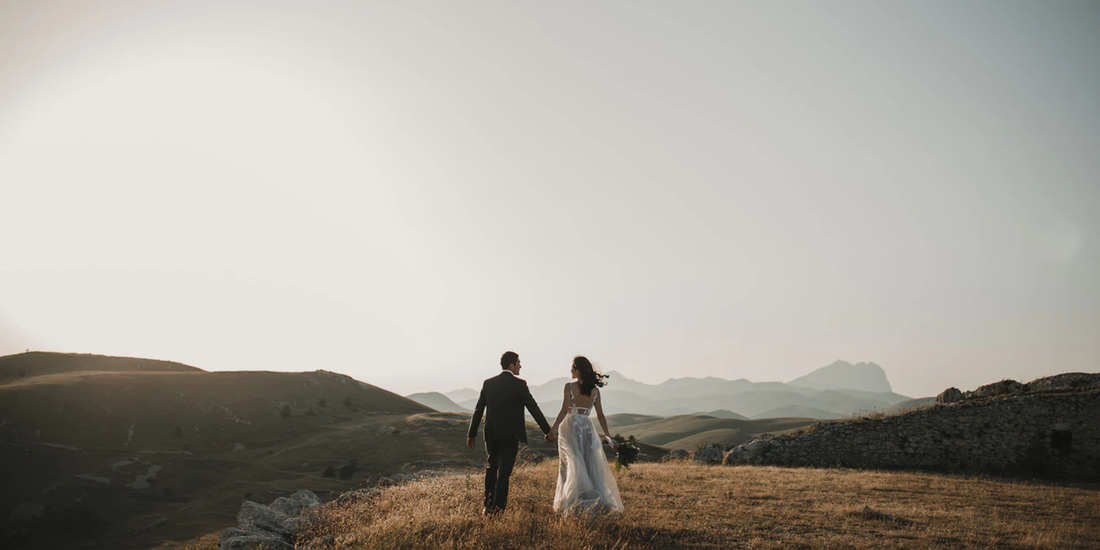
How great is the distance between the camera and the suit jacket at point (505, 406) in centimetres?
860

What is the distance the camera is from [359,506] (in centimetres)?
1094

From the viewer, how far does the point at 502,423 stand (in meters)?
8.62

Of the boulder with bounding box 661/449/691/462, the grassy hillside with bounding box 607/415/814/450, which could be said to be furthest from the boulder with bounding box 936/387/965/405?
the grassy hillside with bounding box 607/415/814/450

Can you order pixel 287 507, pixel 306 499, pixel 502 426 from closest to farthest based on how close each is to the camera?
pixel 502 426, pixel 287 507, pixel 306 499

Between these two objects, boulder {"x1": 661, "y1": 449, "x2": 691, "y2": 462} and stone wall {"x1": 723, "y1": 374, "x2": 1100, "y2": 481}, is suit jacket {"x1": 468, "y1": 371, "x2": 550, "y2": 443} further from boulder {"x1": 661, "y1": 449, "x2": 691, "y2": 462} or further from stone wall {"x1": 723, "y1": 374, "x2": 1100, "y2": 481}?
boulder {"x1": 661, "y1": 449, "x2": 691, "y2": 462}

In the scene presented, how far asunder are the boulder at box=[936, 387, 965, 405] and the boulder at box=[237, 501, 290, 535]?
23542 millimetres

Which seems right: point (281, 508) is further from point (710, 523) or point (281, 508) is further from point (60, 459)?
point (60, 459)

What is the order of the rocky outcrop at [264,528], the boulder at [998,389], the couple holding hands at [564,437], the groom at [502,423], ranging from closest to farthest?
the couple holding hands at [564,437] → the groom at [502,423] → the rocky outcrop at [264,528] → the boulder at [998,389]

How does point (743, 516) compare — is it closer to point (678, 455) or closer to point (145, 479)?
point (678, 455)

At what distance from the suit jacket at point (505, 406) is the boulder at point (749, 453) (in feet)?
49.0

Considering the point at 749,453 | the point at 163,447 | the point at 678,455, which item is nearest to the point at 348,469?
the point at 163,447

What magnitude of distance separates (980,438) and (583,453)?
17.4 m

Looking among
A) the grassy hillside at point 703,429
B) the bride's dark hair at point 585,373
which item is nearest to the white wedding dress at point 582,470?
the bride's dark hair at point 585,373

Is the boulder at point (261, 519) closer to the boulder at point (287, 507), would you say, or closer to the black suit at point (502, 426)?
the boulder at point (287, 507)
